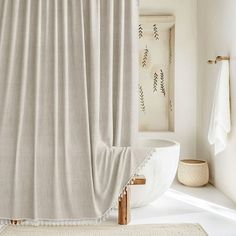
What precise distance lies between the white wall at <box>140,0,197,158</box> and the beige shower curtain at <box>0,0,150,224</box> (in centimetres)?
168

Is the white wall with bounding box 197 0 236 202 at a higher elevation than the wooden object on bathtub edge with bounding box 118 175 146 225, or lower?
higher

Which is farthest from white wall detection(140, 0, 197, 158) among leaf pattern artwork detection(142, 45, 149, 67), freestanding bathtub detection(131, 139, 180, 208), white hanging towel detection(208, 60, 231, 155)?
freestanding bathtub detection(131, 139, 180, 208)

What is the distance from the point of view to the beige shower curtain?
2.14 metres

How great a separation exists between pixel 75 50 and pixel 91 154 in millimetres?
654

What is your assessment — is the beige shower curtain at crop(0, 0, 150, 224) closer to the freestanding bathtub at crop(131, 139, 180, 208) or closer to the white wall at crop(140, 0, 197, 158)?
the freestanding bathtub at crop(131, 139, 180, 208)

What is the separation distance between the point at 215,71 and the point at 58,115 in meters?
1.73

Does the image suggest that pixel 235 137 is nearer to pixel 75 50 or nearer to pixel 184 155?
pixel 184 155

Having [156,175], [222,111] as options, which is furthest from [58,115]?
[222,111]

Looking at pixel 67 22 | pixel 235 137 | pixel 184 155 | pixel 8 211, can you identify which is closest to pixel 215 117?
pixel 235 137

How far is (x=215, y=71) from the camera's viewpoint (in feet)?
10.7

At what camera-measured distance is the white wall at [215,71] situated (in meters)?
2.83

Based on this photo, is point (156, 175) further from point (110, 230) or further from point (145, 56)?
point (145, 56)

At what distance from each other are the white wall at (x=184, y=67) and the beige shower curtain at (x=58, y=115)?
5.51 feet

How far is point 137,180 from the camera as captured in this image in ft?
7.23
